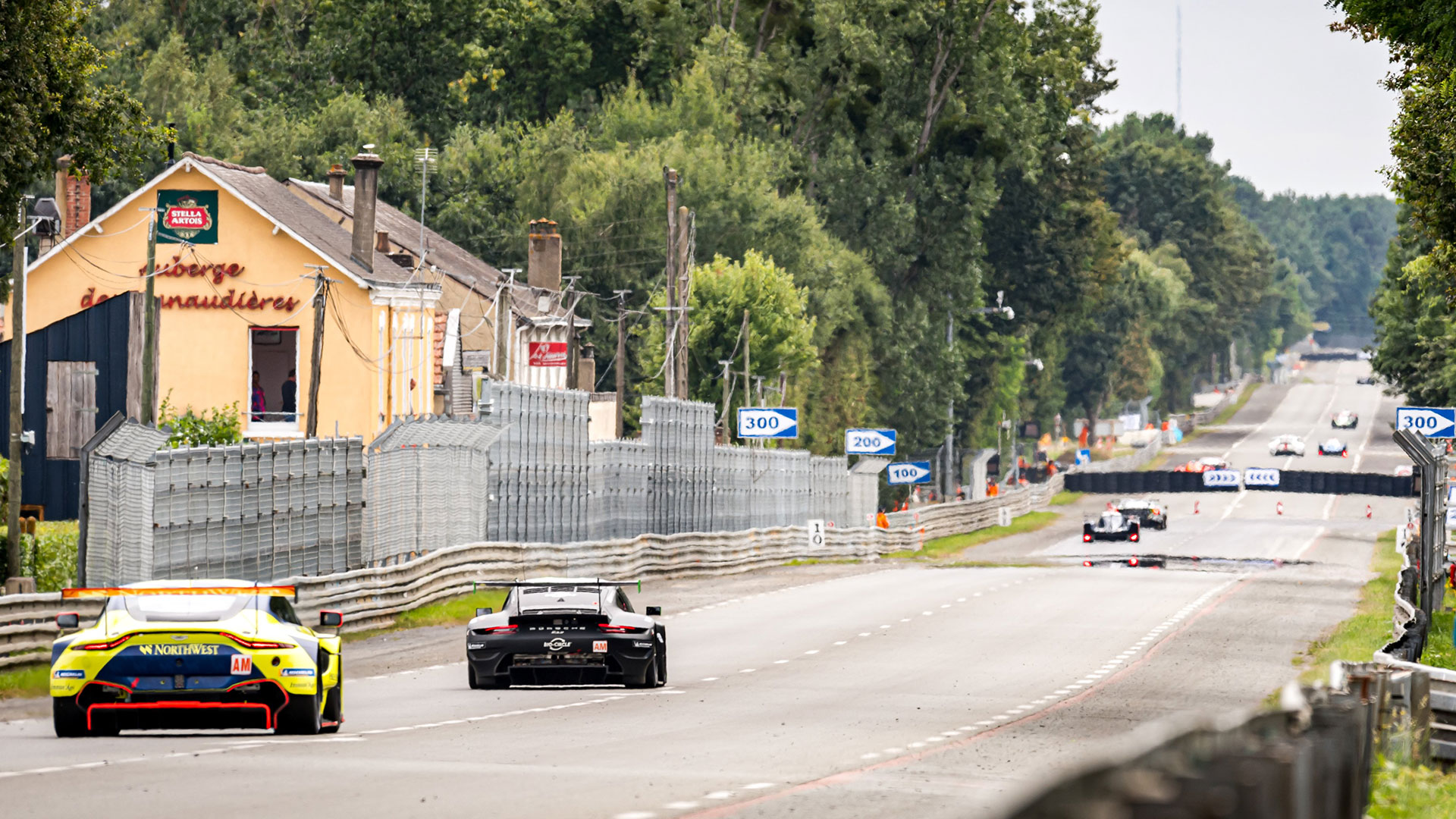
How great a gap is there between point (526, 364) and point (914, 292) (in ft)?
108

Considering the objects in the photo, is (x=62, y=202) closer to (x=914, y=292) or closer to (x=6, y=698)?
(x=6, y=698)

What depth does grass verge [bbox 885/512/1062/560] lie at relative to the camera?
71625 mm

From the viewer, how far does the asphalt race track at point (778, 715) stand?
12.8 m

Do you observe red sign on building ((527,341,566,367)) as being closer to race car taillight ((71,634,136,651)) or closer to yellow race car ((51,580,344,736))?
yellow race car ((51,580,344,736))

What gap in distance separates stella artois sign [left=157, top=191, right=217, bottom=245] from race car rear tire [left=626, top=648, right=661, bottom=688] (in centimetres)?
3201

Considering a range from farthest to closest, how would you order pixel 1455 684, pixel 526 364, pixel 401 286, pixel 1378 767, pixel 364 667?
pixel 526 364 → pixel 401 286 → pixel 364 667 → pixel 1455 684 → pixel 1378 767

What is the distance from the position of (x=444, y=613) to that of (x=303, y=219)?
22.0 meters

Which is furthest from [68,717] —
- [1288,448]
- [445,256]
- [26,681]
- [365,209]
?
[1288,448]

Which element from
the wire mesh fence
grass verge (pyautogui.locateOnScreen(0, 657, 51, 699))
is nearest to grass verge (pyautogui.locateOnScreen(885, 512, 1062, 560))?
the wire mesh fence

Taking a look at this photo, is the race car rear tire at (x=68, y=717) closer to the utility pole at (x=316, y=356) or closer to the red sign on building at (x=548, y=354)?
the utility pole at (x=316, y=356)

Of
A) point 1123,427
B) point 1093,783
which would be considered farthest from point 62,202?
point 1123,427

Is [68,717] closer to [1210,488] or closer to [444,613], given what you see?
[444,613]

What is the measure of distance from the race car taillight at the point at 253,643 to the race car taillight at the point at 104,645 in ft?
2.26

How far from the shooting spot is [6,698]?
2086 cm
